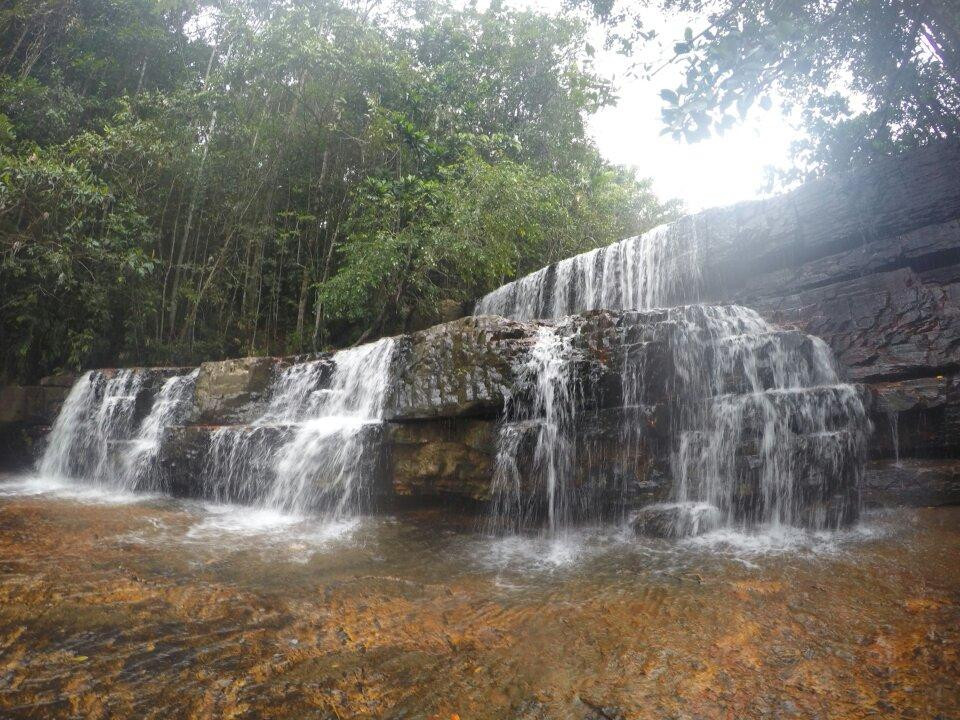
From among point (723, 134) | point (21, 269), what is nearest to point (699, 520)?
point (723, 134)

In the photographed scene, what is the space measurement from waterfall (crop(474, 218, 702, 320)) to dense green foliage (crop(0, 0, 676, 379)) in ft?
3.68

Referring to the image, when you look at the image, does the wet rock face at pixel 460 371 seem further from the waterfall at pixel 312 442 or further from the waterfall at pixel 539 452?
the waterfall at pixel 312 442

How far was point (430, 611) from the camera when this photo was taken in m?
2.80

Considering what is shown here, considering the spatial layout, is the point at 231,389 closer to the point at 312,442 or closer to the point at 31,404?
the point at 312,442

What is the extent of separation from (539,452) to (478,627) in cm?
247

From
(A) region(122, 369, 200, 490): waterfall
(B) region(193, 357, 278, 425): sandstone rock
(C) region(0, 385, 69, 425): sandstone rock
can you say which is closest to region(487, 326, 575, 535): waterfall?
(B) region(193, 357, 278, 425): sandstone rock

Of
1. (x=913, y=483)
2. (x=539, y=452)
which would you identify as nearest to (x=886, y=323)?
(x=913, y=483)

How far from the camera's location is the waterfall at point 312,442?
5328 millimetres

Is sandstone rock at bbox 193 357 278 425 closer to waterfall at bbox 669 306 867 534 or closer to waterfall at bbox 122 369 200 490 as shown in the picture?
waterfall at bbox 122 369 200 490

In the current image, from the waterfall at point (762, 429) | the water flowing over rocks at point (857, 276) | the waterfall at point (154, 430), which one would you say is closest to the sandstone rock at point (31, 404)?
the waterfall at point (154, 430)

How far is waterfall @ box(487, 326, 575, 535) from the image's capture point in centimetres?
484

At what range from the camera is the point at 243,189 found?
11.8 meters

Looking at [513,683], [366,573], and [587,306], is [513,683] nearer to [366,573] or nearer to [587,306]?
[366,573]

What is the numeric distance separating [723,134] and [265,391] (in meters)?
6.70
